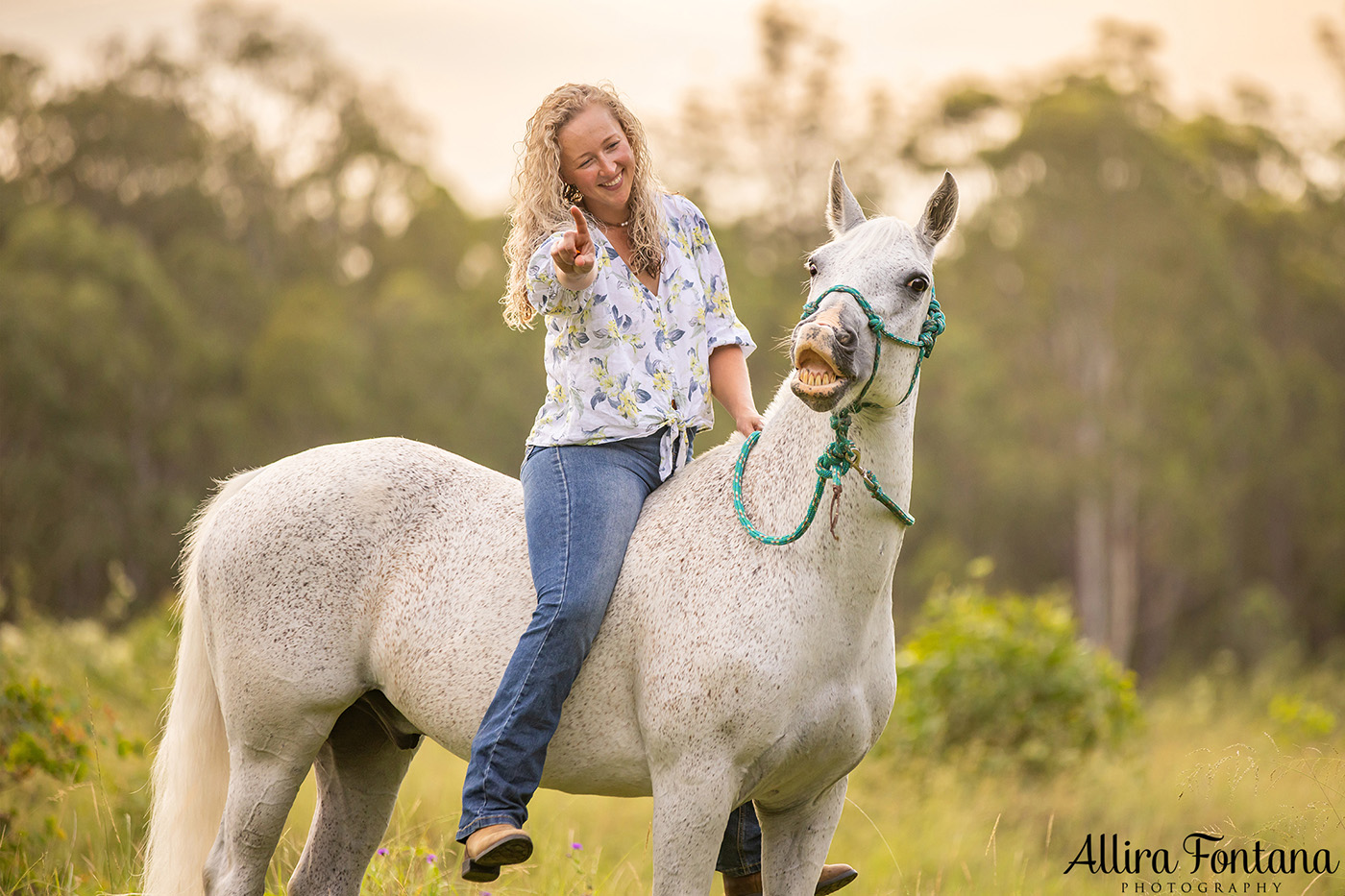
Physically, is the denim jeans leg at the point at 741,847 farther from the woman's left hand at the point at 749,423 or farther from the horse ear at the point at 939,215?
the horse ear at the point at 939,215

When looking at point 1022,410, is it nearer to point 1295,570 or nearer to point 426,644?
point 1295,570

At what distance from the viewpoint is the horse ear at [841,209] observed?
321cm

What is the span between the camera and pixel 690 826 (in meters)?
2.85

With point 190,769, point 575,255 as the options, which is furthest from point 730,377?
point 190,769

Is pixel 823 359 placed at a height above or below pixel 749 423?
above

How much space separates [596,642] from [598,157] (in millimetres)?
1428

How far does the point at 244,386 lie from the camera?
22.7 meters

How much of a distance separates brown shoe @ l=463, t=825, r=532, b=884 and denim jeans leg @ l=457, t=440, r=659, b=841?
0.04 m

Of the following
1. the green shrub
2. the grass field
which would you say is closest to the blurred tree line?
the grass field

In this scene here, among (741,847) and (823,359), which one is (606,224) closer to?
A: (823,359)

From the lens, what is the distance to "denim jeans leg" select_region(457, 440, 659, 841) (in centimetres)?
294

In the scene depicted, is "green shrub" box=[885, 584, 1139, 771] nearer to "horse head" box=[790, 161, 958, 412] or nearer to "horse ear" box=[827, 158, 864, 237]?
"horse ear" box=[827, 158, 864, 237]

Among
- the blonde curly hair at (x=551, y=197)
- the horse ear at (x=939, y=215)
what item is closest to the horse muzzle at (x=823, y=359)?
the horse ear at (x=939, y=215)

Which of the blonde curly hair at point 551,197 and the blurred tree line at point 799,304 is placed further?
the blurred tree line at point 799,304
